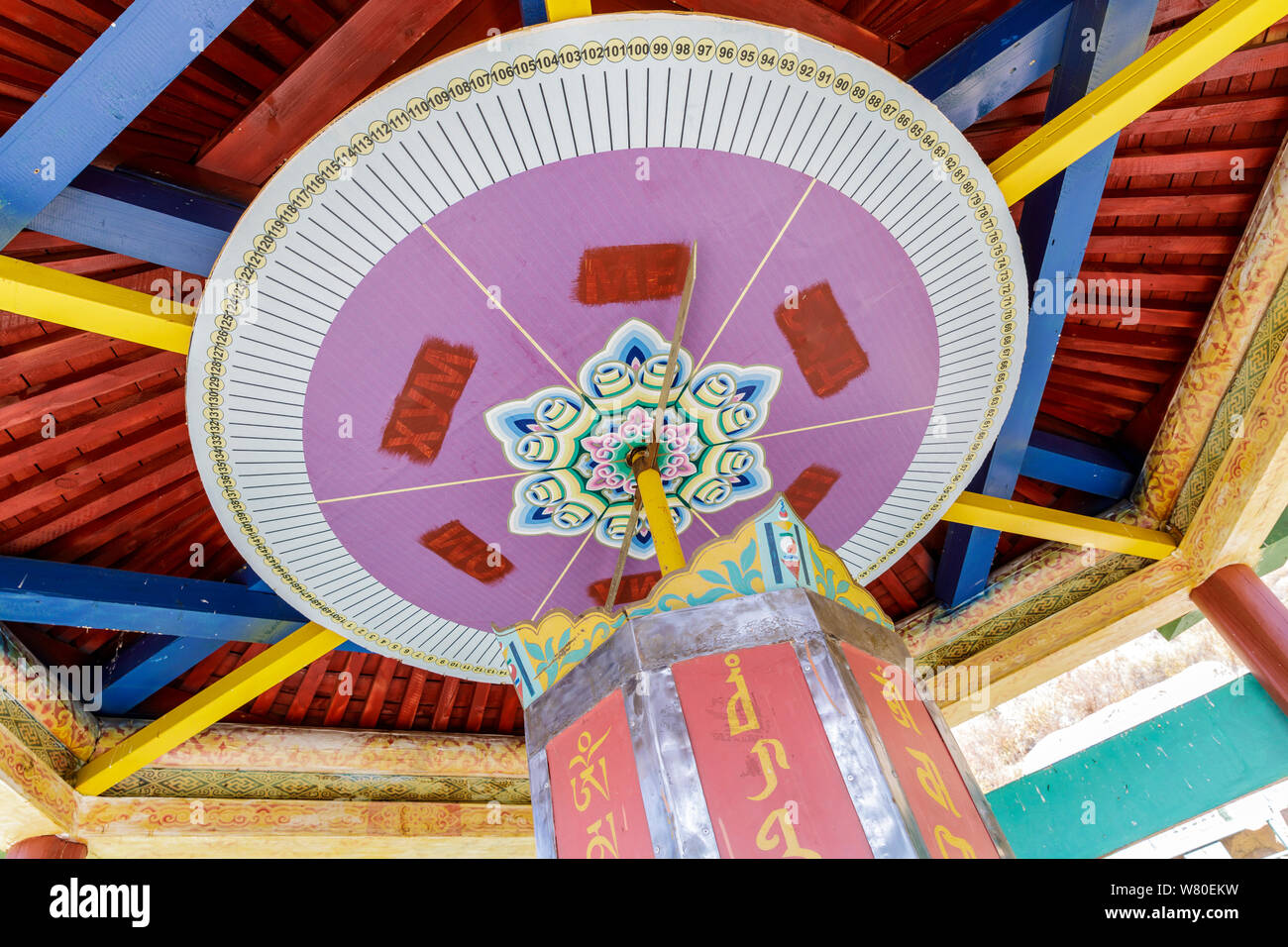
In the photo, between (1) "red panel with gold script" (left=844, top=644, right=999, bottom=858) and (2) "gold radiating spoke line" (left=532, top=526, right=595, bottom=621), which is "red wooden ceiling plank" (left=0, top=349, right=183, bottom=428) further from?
(1) "red panel with gold script" (left=844, top=644, right=999, bottom=858)

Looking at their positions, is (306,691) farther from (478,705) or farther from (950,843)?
(950,843)

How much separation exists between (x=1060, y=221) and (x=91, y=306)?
3.68 m

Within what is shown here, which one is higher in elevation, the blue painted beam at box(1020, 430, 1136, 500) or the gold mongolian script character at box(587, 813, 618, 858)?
the blue painted beam at box(1020, 430, 1136, 500)

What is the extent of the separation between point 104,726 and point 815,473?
4103 mm

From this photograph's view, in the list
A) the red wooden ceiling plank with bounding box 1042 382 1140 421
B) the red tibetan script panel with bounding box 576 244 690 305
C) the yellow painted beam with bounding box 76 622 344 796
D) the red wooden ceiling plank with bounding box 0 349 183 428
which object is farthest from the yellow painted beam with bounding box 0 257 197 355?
the red wooden ceiling plank with bounding box 1042 382 1140 421

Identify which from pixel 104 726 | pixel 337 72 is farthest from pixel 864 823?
pixel 104 726

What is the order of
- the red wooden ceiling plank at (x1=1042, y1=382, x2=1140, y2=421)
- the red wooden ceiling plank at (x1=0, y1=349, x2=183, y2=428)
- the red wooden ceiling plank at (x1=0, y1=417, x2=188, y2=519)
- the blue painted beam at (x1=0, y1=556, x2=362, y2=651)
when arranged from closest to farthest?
the red wooden ceiling plank at (x1=0, y1=349, x2=183, y2=428) → the blue painted beam at (x1=0, y1=556, x2=362, y2=651) → the red wooden ceiling plank at (x1=0, y1=417, x2=188, y2=519) → the red wooden ceiling plank at (x1=1042, y1=382, x2=1140, y2=421)

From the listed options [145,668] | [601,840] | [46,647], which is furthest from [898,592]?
[46,647]

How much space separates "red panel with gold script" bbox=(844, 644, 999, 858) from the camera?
2.08 metres

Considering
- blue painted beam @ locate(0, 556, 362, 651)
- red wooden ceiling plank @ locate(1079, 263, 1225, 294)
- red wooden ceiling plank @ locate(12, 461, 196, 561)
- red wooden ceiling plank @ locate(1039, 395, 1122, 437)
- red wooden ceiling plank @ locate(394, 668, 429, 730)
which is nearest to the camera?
blue painted beam @ locate(0, 556, 362, 651)

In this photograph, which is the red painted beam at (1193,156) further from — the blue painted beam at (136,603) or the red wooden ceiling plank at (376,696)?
the red wooden ceiling plank at (376,696)

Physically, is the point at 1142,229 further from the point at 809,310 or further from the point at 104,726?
the point at 104,726

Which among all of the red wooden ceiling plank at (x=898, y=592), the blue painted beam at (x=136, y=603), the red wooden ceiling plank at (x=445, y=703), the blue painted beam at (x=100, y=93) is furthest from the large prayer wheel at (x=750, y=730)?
the red wooden ceiling plank at (x=445, y=703)

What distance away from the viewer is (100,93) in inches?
100
